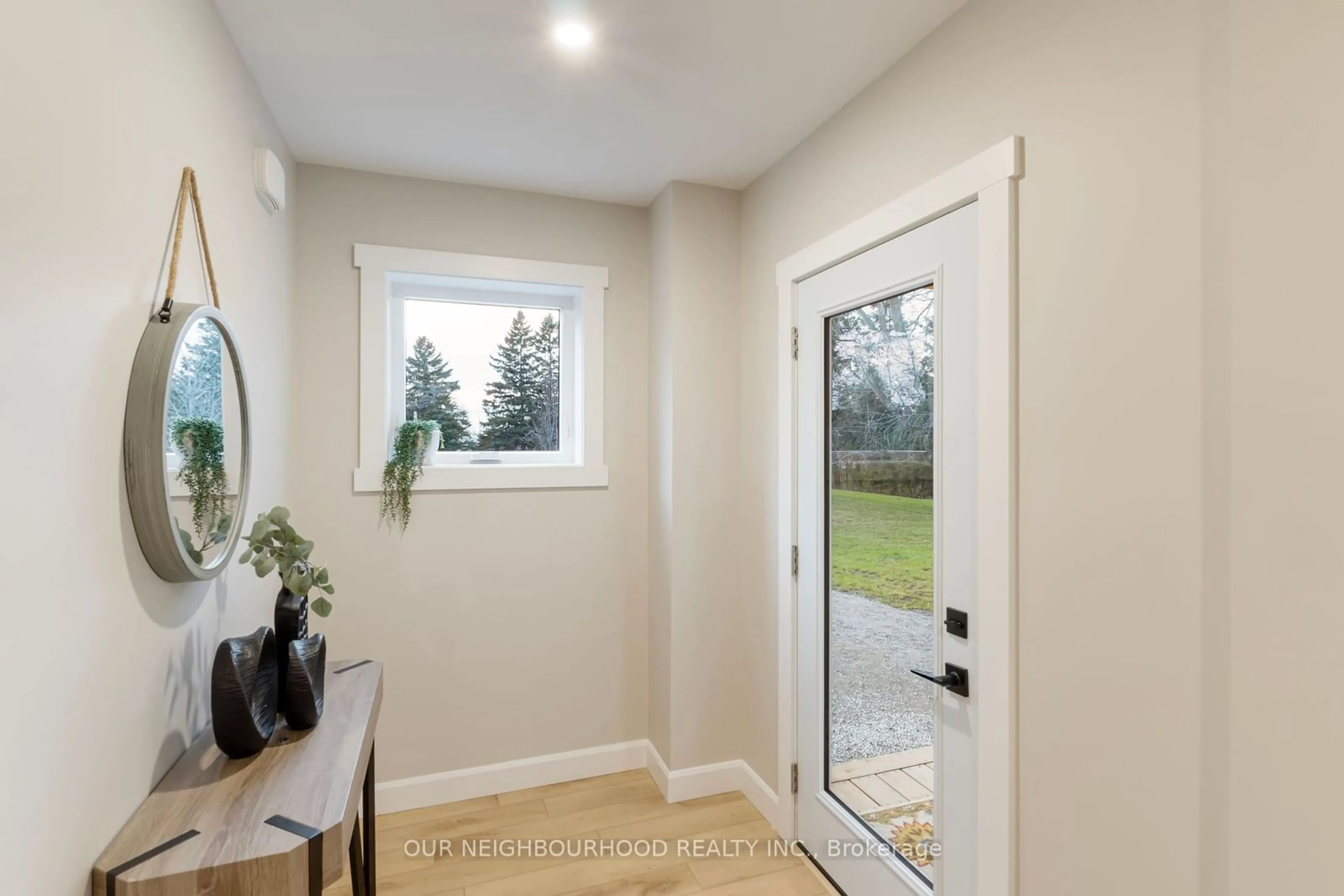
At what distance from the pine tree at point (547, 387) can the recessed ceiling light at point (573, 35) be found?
4.15 ft

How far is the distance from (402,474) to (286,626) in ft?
3.63

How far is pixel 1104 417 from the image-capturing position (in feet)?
4.08

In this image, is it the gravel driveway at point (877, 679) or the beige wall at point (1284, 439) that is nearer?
the beige wall at point (1284, 439)

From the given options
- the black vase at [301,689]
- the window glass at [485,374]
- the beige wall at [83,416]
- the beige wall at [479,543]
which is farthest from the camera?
the window glass at [485,374]

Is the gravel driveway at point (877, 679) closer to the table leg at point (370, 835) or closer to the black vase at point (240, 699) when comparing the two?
the table leg at point (370, 835)

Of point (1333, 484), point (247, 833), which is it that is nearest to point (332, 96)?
point (247, 833)

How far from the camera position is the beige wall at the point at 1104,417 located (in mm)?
1122

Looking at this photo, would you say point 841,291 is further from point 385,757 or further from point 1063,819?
point 385,757

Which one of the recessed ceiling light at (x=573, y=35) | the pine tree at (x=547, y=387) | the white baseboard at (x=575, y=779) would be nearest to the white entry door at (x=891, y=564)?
the white baseboard at (x=575, y=779)

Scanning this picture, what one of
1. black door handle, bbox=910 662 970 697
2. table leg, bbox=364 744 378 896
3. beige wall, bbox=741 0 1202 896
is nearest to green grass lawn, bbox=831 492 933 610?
black door handle, bbox=910 662 970 697

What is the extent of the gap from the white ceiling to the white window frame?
36 cm

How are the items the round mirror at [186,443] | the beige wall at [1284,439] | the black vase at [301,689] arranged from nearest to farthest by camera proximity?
the beige wall at [1284,439] < the round mirror at [186,443] < the black vase at [301,689]

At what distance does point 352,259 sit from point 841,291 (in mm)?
1758

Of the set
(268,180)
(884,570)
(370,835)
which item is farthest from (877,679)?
(268,180)
